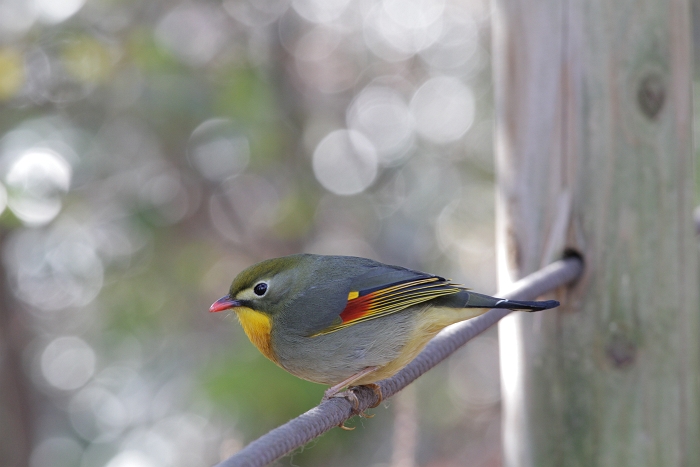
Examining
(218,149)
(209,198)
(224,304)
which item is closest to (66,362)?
(209,198)

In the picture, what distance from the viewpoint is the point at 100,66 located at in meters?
5.12

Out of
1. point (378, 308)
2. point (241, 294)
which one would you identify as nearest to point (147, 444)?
point (241, 294)

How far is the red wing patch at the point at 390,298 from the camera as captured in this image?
8.28 feet

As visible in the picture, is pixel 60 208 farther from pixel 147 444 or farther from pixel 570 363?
pixel 570 363

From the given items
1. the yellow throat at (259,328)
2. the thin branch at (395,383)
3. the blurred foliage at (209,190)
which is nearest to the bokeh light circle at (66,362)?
the blurred foliage at (209,190)

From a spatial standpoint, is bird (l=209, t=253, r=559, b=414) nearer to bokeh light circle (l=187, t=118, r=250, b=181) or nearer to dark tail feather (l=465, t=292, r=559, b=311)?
dark tail feather (l=465, t=292, r=559, b=311)

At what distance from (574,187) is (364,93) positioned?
5362 mm

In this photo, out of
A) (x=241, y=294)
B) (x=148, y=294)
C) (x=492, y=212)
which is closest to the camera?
(x=241, y=294)

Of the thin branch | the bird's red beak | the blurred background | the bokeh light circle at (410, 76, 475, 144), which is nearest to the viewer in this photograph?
the thin branch

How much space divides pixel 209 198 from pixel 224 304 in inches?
172

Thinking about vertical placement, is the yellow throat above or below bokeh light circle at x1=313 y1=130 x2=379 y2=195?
below

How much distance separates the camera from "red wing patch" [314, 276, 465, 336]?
99.3 inches

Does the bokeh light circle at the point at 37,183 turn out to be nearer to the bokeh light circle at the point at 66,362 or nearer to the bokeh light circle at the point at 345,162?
the bokeh light circle at the point at 66,362

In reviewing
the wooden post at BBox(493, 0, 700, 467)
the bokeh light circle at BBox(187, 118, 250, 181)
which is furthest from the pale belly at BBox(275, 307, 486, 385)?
the bokeh light circle at BBox(187, 118, 250, 181)
